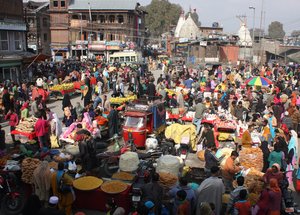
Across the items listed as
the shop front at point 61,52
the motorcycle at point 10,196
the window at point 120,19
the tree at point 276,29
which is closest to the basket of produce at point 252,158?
the motorcycle at point 10,196

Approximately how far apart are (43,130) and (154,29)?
96.7 metres

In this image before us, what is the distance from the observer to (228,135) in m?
14.0

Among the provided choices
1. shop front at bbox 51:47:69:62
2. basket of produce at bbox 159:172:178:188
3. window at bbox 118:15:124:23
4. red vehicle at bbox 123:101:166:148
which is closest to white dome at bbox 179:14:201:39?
window at bbox 118:15:124:23

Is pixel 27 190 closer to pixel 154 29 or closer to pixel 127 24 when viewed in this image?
pixel 127 24

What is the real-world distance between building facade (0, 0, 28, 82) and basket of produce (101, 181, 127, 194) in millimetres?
19684

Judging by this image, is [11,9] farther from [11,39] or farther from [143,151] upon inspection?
[143,151]

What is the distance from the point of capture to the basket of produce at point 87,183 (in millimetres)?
8688

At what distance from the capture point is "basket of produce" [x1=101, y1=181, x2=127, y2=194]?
8500 millimetres

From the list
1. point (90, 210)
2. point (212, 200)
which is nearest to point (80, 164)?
point (90, 210)

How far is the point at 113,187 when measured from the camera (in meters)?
8.70

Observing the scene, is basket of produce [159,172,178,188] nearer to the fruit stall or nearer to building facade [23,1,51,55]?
the fruit stall

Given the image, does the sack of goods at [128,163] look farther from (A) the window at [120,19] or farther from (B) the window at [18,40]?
(A) the window at [120,19]

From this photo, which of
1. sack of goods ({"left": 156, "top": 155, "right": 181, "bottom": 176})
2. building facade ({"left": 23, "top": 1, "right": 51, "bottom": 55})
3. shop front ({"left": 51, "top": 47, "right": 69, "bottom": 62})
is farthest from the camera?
shop front ({"left": 51, "top": 47, "right": 69, "bottom": 62})

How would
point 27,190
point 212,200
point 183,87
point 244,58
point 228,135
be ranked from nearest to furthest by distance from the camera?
point 212,200
point 27,190
point 228,135
point 183,87
point 244,58
